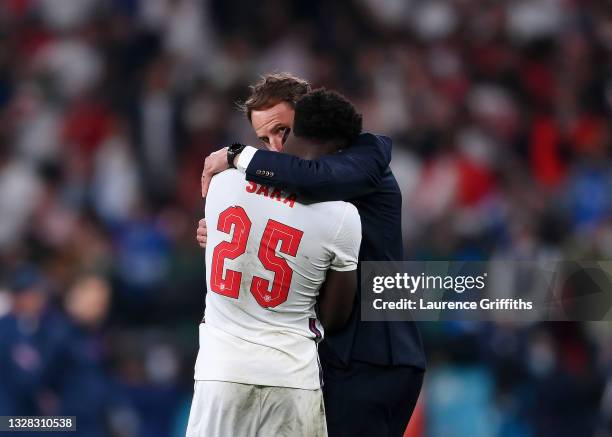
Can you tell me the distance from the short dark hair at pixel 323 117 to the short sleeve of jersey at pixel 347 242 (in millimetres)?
231

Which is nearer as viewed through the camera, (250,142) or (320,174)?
(320,174)

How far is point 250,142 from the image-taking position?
328 inches

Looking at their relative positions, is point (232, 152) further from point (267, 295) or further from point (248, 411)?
point (248, 411)

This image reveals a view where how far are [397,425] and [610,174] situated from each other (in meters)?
5.22

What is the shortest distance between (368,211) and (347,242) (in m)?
0.18

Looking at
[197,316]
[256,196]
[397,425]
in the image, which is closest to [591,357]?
[197,316]

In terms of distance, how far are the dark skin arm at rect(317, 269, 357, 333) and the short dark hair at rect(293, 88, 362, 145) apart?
415 mm

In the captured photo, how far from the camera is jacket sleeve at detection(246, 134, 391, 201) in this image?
315 centimetres

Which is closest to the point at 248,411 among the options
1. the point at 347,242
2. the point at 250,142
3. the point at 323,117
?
the point at 347,242

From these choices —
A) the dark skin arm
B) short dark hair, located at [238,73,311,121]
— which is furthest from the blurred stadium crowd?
the dark skin arm

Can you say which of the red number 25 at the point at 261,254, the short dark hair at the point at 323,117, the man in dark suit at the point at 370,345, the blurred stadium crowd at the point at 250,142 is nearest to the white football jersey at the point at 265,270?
the red number 25 at the point at 261,254

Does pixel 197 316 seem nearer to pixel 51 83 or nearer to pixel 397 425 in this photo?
pixel 51 83

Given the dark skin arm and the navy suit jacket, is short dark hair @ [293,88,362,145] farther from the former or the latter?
the dark skin arm

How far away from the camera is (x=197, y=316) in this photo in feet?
24.2
